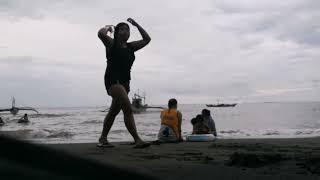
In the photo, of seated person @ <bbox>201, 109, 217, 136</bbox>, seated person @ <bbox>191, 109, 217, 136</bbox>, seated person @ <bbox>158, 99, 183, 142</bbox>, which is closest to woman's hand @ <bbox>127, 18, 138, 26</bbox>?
seated person @ <bbox>158, 99, 183, 142</bbox>

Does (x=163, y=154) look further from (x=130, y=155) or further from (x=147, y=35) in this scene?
(x=147, y=35)

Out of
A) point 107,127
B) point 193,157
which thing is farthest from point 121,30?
point 193,157

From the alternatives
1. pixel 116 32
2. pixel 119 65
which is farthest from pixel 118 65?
pixel 116 32

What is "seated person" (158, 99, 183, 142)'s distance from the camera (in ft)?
35.1

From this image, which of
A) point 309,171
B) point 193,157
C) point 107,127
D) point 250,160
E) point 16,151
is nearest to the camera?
point 16,151

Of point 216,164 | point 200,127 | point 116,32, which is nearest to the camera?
point 216,164

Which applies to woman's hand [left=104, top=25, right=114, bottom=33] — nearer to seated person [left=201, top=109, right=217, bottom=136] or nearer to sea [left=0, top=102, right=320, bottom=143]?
sea [left=0, top=102, right=320, bottom=143]

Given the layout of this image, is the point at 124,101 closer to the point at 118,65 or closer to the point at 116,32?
the point at 118,65

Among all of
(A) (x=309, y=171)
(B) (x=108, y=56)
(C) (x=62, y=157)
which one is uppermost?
(B) (x=108, y=56)

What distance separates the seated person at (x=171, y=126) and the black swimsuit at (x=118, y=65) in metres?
3.12

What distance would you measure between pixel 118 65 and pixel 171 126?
357 centimetres

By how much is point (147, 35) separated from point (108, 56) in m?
0.68

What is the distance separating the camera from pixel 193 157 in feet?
21.2

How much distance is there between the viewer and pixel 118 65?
7.53 meters
